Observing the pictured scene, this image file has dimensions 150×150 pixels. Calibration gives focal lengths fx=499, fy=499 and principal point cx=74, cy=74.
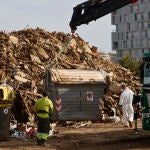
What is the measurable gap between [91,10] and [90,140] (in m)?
5.35

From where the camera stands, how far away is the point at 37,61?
25.4 meters

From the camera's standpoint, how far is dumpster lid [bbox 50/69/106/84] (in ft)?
63.9

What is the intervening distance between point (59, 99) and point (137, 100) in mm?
3167

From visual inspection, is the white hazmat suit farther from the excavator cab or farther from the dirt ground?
the excavator cab

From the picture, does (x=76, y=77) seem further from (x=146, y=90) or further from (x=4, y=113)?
(x=146, y=90)

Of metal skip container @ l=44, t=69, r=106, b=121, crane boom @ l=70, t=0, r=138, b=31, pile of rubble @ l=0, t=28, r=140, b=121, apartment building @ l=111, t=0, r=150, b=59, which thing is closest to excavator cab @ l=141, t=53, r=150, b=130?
crane boom @ l=70, t=0, r=138, b=31

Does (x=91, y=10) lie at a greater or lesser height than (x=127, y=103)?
greater

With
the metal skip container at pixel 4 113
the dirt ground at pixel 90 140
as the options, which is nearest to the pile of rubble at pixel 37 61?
the dirt ground at pixel 90 140

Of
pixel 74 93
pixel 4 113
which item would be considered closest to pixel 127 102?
pixel 74 93

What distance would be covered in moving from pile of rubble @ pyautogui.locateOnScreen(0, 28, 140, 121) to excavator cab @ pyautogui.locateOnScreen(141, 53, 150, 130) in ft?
17.5

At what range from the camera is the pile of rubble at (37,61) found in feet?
74.0

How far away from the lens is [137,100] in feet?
58.8

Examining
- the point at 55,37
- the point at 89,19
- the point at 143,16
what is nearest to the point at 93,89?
the point at 89,19

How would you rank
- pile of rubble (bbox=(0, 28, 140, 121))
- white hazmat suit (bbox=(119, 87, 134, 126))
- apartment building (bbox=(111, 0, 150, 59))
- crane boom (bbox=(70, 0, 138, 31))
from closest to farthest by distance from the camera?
crane boom (bbox=(70, 0, 138, 31))
white hazmat suit (bbox=(119, 87, 134, 126))
pile of rubble (bbox=(0, 28, 140, 121))
apartment building (bbox=(111, 0, 150, 59))
